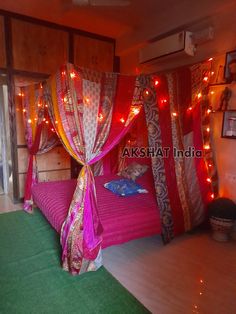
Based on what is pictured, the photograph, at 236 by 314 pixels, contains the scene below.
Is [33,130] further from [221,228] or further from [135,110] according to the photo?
[221,228]

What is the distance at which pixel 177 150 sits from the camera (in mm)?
2912

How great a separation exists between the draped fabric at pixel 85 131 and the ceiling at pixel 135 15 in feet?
5.06

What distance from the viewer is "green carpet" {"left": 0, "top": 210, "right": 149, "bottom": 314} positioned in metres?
1.79

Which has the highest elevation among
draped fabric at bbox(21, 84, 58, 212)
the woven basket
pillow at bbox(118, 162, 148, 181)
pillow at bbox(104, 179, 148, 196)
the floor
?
draped fabric at bbox(21, 84, 58, 212)

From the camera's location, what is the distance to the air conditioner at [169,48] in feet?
10.2

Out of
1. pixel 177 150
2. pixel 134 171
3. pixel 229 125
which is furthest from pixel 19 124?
pixel 229 125

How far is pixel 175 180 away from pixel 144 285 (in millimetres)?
1238

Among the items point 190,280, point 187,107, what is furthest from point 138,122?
point 190,280

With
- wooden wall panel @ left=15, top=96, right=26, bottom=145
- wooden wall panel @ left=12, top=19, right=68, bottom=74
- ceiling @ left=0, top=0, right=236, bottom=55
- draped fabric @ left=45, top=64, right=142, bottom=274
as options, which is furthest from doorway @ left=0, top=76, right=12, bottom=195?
draped fabric @ left=45, top=64, right=142, bottom=274

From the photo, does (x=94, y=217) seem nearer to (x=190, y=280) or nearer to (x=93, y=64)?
(x=190, y=280)

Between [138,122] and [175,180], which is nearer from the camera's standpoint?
[175,180]

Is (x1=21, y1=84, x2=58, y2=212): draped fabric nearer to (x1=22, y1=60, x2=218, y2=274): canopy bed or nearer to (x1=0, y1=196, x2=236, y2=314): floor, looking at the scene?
(x1=22, y1=60, x2=218, y2=274): canopy bed

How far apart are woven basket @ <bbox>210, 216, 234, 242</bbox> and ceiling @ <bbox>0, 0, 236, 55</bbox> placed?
2.44m

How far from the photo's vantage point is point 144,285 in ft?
6.73
